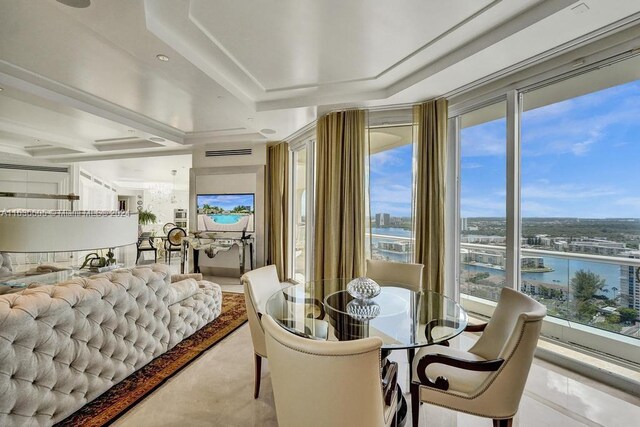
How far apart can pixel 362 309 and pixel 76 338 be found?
1841 mm

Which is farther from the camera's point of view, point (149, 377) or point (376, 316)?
point (149, 377)

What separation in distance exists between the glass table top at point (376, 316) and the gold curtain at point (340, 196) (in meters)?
1.21

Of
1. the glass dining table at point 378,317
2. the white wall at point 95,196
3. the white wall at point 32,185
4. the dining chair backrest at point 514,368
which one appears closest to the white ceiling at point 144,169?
the white wall at point 95,196

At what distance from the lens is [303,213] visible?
5508 mm

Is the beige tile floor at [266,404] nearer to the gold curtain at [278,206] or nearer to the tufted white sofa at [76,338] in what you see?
the tufted white sofa at [76,338]

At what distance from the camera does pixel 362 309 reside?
206 centimetres

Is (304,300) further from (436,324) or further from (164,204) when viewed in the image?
(164,204)

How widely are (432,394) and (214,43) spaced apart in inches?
122

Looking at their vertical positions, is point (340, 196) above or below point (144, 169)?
below

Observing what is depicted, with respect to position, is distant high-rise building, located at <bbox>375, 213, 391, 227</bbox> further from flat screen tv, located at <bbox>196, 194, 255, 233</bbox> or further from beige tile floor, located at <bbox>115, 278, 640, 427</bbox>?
flat screen tv, located at <bbox>196, 194, 255, 233</bbox>

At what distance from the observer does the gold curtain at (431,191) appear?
127 inches

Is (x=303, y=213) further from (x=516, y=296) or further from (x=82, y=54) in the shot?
(x=516, y=296)

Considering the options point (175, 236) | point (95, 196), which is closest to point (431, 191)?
point (175, 236)

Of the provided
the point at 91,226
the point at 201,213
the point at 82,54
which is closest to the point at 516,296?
the point at 91,226
